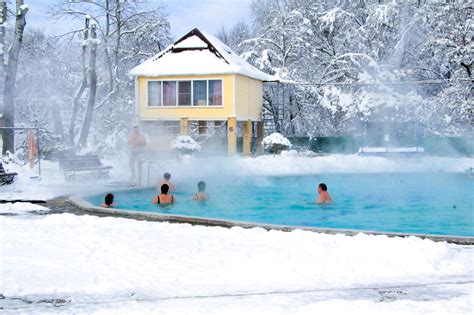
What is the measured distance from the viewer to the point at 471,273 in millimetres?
7156

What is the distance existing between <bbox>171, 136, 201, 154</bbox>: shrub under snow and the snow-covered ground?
1726cm

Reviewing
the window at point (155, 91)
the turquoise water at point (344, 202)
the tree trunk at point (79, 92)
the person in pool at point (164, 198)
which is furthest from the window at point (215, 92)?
the person in pool at point (164, 198)

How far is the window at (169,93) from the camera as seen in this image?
3238 cm

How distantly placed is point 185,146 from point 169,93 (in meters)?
5.61

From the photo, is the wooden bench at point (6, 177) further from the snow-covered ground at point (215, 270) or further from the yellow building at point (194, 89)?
the yellow building at point (194, 89)

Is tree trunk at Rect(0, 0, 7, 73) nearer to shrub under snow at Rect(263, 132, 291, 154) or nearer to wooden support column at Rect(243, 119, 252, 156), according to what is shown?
shrub under snow at Rect(263, 132, 291, 154)

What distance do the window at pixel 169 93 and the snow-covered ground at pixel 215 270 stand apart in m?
22.1

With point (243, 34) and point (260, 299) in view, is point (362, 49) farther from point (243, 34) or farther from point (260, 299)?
point (260, 299)

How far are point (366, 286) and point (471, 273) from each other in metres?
1.49

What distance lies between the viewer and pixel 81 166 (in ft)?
60.2

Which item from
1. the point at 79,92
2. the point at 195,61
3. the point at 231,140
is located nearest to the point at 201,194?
the point at 79,92

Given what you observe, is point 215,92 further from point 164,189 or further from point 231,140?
point 164,189

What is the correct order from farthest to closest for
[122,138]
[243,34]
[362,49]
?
[243,34] → [362,49] → [122,138]

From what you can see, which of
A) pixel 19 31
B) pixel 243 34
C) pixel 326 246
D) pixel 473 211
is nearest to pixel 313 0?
pixel 243 34
